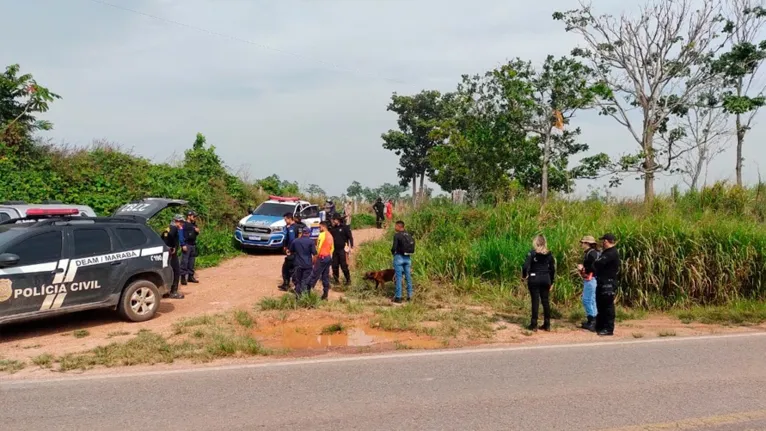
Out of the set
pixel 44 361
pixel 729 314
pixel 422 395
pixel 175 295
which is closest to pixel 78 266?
pixel 44 361

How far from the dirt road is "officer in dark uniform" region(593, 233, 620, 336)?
623 cm

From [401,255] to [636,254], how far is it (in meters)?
4.98

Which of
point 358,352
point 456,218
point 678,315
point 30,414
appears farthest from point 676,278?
point 30,414

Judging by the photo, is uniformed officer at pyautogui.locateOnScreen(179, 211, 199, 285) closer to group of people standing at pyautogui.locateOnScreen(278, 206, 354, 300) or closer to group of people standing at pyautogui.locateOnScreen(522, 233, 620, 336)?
group of people standing at pyautogui.locateOnScreen(278, 206, 354, 300)

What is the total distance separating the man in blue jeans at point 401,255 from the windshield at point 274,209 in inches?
363

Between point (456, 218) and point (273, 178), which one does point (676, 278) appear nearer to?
point (456, 218)

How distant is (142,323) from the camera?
10.1m

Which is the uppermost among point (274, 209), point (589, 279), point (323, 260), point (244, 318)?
point (274, 209)

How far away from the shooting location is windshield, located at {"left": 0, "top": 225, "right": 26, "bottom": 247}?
28.7 feet

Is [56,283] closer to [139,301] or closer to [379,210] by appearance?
[139,301]

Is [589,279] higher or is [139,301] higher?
[589,279]

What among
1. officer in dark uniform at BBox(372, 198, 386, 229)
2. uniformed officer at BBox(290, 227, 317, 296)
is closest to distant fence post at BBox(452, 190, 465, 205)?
uniformed officer at BBox(290, 227, 317, 296)

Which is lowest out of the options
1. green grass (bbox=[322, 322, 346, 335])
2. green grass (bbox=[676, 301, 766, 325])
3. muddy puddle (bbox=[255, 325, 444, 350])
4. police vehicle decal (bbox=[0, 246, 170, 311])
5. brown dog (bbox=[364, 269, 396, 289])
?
green grass (bbox=[676, 301, 766, 325])

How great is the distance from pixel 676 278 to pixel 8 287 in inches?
471
